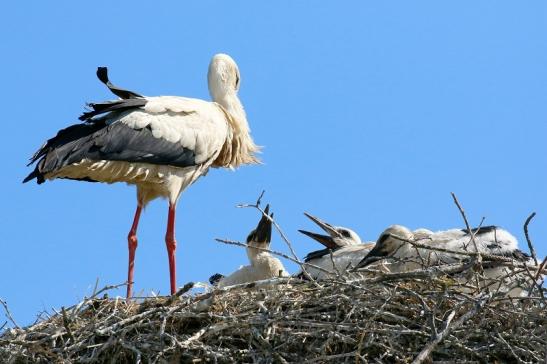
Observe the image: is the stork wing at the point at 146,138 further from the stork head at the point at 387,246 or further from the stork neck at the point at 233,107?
the stork head at the point at 387,246

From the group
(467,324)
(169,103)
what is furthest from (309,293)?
(169,103)

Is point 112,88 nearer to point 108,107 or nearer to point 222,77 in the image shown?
point 108,107

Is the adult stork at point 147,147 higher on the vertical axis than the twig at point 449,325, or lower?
higher

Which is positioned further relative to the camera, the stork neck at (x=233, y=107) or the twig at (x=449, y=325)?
the stork neck at (x=233, y=107)

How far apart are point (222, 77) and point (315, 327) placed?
13.6ft

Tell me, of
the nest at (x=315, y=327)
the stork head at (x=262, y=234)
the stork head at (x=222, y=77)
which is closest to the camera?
the nest at (x=315, y=327)

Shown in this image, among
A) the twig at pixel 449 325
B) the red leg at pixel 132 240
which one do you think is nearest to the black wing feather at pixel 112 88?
the red leg at pixel 132 240

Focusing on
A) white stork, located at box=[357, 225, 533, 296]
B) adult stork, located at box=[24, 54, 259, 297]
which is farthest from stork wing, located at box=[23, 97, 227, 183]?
white stork, located at box=[357, 225, 533, 296]

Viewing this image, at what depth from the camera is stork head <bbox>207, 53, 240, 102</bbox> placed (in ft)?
34.2

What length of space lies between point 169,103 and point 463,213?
355 centimetres

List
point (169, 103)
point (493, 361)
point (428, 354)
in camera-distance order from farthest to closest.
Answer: point (169, 103) → point (493, 361) → point (428, 354)

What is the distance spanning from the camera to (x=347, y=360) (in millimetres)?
6441

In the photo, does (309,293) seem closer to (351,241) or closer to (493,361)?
(493,361)

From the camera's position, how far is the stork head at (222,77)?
1041cm
